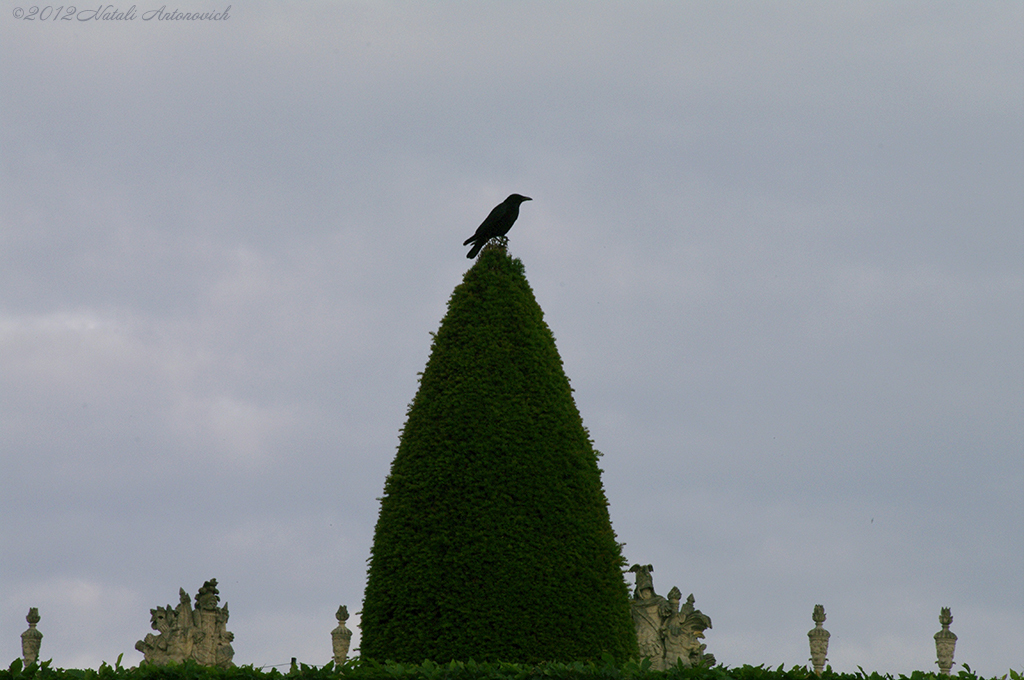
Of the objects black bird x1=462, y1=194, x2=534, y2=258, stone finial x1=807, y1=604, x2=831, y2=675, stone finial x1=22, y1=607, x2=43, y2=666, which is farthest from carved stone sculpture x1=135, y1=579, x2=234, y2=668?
stone finial x1=807, y1=604, x2=831, y2=675

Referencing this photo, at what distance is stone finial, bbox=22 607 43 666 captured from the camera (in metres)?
26.0

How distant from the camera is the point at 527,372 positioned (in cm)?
1302

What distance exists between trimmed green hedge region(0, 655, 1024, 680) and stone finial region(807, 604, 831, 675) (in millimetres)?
18091

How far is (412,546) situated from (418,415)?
161 cm

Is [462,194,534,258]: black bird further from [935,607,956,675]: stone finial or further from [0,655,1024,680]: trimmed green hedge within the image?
[935,607,956,675]: stone finial

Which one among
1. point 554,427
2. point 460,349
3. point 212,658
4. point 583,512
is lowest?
point 212,658

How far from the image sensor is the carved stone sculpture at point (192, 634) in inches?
805

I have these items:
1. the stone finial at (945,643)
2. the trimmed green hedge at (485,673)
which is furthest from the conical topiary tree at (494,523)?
the stone finial at (945,643)

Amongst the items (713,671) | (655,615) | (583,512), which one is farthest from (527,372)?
(655,615)

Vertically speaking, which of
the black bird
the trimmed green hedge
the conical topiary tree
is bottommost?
the trimmed green hedge

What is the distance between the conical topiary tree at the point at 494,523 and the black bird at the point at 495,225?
1348mm

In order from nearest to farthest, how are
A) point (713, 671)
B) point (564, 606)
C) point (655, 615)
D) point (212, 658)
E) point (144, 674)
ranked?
1. point (713, 671)
2. point (144, 674)
3. point (564, 606)
4. point (655, 615)
5. point (212, 658)

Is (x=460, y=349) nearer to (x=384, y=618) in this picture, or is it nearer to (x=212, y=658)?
(x=384, y=618)

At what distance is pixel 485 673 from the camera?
1027 cm
